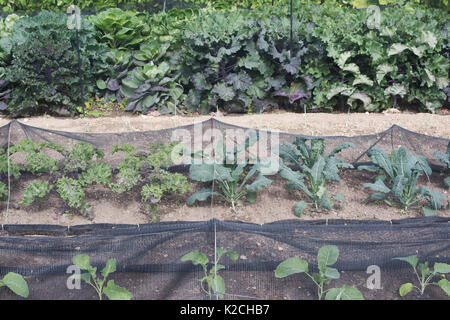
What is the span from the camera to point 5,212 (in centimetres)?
435

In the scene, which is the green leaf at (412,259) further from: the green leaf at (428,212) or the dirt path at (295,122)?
the dirt path at (295,122)

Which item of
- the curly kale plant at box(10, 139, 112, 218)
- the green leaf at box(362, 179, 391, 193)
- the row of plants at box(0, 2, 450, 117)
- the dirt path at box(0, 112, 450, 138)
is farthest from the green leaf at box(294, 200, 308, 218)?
the row of plants at box(0, 2, 450, 117)

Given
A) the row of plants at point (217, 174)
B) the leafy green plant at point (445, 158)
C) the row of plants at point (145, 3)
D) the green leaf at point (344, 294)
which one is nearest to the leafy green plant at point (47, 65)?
the row of plants at point (145, 3)

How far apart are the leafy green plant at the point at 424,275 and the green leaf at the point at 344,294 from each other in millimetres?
333

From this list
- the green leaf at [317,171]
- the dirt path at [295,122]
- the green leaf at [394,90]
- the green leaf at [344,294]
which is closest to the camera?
the green leaf at [344,294]

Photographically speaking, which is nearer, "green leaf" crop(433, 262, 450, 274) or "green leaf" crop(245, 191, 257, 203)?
"green leaf" crop(433, 262, 450, 274)

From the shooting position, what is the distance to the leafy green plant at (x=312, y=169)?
4.41 m

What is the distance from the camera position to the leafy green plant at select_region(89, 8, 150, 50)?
7383 mm

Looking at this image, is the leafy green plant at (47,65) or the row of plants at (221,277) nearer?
the row of plants at (221,277)

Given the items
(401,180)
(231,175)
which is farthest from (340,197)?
(231,175)

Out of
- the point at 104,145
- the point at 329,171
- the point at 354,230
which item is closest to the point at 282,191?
the point at 329,171

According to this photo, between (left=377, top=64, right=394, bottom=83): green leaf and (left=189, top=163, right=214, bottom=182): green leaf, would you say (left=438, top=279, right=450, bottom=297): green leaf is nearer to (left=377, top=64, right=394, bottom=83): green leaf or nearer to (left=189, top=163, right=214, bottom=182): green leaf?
(left=189, top=163, right=214, bottom=182): green leaf
